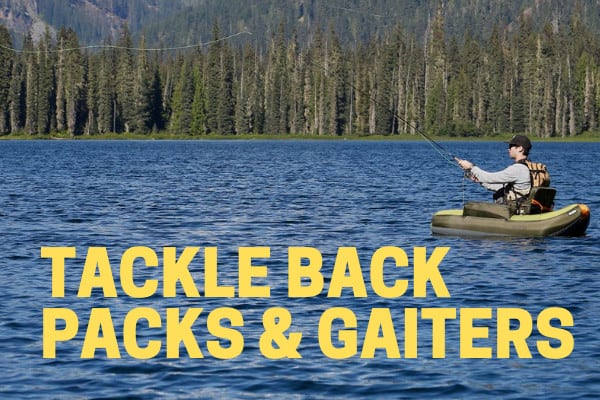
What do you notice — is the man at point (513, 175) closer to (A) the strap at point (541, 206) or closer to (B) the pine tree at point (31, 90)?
(A) the strap at point (541, 206)

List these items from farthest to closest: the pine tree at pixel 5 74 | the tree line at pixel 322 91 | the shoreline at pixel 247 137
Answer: the shoreline at pixel 247 137 < the pine tree at pixel 5 74 < the tree line at pixel 322 91

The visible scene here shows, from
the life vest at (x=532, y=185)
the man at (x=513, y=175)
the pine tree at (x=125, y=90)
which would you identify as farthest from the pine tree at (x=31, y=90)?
the man at (x=513, y=175)

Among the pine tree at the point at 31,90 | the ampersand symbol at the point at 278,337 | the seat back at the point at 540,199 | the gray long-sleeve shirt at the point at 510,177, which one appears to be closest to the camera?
the ampersand symbol at the point at 278,337

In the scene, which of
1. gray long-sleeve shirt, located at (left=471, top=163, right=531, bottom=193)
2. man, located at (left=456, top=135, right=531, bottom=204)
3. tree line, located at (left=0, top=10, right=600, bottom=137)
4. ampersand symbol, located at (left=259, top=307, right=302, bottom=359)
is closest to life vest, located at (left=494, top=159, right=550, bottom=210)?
man, located at (left=456, top=135, right=531, bottom=204)

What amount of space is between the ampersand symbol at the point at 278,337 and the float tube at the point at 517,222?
996cm

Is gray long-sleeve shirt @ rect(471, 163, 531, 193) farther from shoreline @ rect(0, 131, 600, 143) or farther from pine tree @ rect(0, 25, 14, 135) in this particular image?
pine tree @ rect(0, 25, 14, 135)

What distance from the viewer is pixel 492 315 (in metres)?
17.0

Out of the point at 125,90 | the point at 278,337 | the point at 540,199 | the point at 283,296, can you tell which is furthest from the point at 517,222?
the point at 125,90

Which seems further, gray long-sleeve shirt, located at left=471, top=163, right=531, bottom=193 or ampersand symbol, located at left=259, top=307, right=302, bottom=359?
gray long-sleeve shirt, located at left=471, top=163, right=531, bottom=193

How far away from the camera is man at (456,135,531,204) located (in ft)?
83.5

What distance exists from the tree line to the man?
5701 inches

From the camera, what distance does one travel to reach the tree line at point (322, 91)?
172 m

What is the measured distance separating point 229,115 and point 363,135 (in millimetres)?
21384

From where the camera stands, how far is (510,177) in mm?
25469
